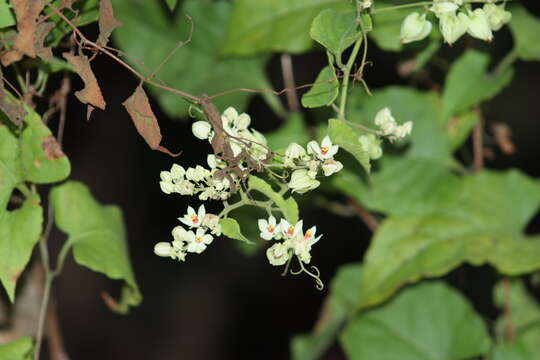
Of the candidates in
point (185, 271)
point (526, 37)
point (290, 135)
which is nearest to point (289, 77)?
point (290, 135)

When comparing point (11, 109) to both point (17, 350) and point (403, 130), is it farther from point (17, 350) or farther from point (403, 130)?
point (403, 130)

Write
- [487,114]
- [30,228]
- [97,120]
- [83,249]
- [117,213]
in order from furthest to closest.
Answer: [97,120], [487,114], [117,213], [83,249], [30,228]

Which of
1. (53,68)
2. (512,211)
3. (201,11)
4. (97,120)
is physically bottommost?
(97,120)

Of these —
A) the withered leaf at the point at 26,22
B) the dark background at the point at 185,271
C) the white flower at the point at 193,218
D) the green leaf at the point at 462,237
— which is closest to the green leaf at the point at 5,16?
the withered leaf at the point at 26,22

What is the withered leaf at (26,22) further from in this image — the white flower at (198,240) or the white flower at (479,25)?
the white flower at (479,25)

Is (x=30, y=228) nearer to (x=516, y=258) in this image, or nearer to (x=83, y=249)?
(x=83, y=249)

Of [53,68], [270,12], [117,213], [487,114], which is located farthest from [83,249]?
[487,114]

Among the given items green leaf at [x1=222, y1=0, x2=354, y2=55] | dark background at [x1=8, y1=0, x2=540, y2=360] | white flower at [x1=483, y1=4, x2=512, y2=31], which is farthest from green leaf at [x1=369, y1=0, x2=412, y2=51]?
dark background at [x1=8, y1=0, x2=540, y2=360]
